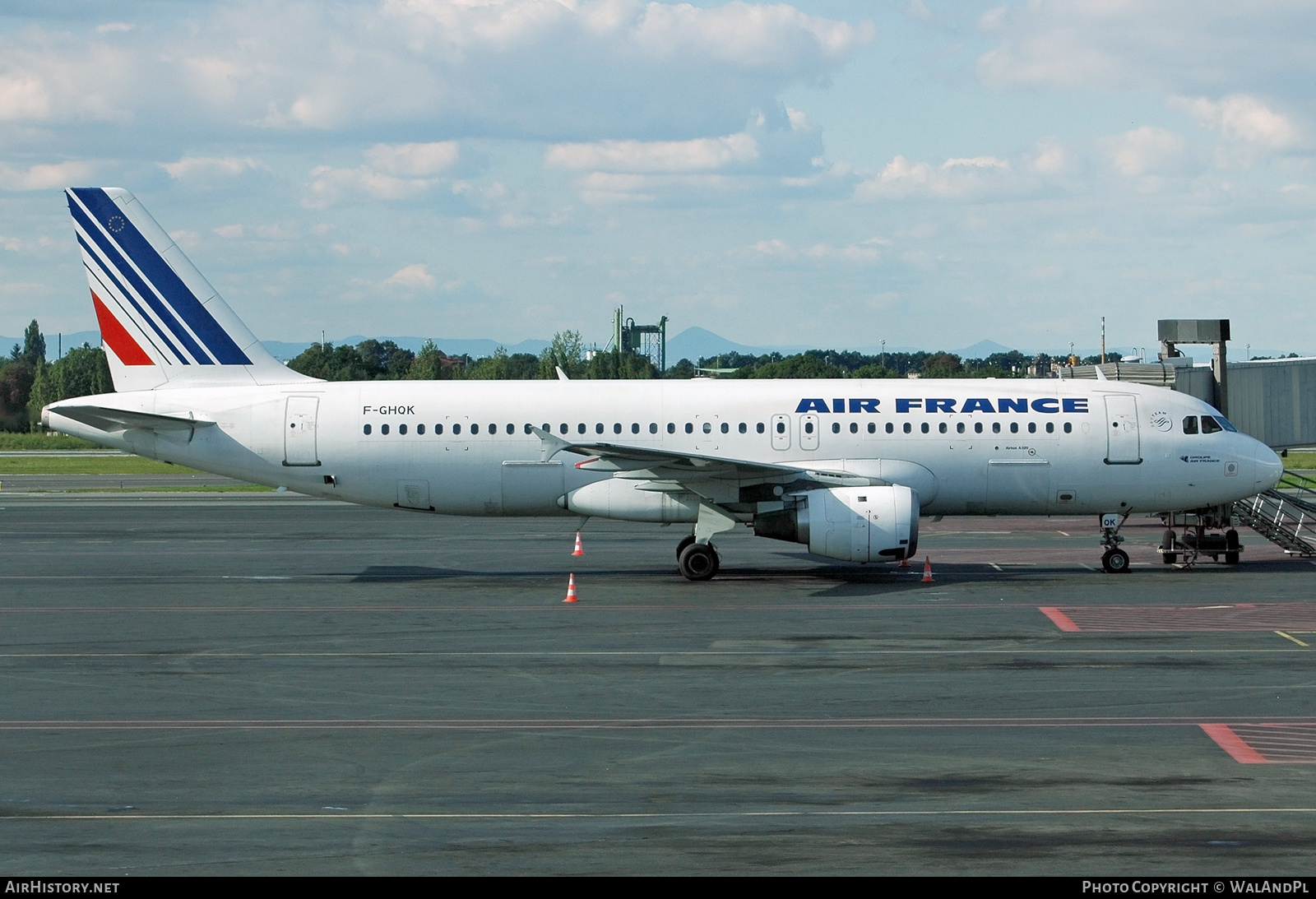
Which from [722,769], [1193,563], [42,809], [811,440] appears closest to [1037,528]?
[1193,563]

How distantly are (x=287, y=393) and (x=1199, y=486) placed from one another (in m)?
21.1

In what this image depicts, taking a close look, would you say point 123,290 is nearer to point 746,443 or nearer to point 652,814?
point 746,443

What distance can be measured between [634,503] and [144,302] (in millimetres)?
12681

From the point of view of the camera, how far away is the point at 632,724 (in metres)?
16.7

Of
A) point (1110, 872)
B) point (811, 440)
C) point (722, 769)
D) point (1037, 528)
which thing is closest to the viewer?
point (1110, 872)

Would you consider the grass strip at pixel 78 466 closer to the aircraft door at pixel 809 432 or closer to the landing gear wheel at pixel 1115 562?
the aircraft door at pixel 809 432

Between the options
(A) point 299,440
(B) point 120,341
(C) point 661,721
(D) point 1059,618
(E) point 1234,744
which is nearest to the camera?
(E) point 1234,744

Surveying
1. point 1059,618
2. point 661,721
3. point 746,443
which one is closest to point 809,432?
point 746,443

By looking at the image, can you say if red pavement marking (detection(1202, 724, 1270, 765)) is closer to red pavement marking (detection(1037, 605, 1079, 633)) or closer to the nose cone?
red pavement marking (detection(1037, 605, 1079, 633))

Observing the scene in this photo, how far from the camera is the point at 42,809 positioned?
1307 centimetres

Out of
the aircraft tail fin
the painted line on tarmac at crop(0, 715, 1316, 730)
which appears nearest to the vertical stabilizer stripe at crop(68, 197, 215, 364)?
the aircraft tail fin

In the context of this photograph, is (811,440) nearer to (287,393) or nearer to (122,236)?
(287,393)

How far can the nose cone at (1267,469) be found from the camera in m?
31.0

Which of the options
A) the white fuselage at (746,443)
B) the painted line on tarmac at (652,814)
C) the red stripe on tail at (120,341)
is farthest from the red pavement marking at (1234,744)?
the red stripe on tail at (120,341)
